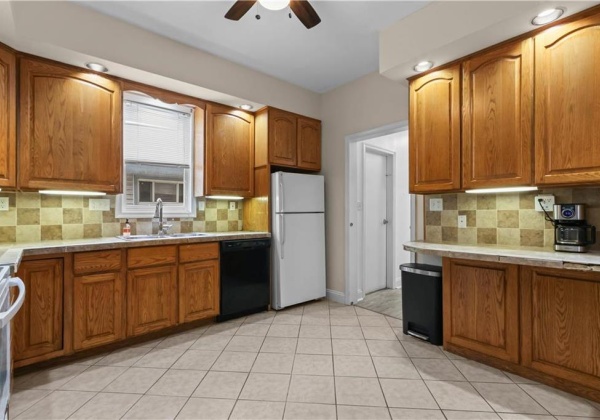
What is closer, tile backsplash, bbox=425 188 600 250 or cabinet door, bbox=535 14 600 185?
cabinet door, bbox=535 14 600 185

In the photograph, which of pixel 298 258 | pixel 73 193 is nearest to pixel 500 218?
pixel 298 258

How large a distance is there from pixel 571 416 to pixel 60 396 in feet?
9.82

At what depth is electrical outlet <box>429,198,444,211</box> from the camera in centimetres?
290

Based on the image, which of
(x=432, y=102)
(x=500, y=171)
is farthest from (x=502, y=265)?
(x=432, y=102)

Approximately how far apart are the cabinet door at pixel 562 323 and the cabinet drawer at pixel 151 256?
110 inches

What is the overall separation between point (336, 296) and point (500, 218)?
2.12 meters

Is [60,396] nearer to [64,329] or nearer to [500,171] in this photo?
[64,329]

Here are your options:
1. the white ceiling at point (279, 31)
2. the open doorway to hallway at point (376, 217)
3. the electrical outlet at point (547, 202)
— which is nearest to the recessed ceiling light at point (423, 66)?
the white ceiling at point (279, 31)

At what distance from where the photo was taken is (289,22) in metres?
2.59

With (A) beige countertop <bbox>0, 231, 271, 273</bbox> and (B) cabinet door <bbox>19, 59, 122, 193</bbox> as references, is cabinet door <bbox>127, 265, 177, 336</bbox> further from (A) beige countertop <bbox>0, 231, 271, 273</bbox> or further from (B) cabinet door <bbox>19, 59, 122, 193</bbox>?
(B) cabinet door <bbox>19, 59, 122, 193</bbox>

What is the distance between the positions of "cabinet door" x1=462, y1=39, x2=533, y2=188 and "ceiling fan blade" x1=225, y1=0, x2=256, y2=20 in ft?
5.57

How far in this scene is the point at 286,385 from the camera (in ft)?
6.48

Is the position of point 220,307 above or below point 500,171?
below

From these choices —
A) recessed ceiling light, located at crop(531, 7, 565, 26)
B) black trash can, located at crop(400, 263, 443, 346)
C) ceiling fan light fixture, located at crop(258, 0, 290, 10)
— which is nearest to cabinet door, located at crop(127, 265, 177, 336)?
black trash can, located at crop(400, 263, 443, 346)
